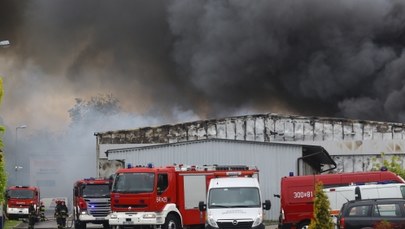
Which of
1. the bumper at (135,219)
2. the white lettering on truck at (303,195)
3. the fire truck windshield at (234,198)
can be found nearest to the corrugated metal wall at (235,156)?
the white lettering on truck at (303,195)

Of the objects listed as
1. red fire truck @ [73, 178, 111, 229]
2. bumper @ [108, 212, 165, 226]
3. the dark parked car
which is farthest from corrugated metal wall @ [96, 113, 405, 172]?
the dark parked car

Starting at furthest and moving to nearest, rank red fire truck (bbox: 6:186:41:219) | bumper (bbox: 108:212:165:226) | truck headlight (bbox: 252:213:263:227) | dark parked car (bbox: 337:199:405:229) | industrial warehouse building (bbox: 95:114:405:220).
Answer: red fire truck (bbox: 6:186:41:219)
industrial warehouse building (bbox: 95:114:405:220)
bumper (bbox: 108:212:165:226)
truck headlight (bbox: 252:213:263:227)
dark parked car (bbox: 337:199:405:229)

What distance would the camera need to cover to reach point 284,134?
4503 cm

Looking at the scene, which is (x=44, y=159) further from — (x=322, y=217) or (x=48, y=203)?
(x=322, y=217)

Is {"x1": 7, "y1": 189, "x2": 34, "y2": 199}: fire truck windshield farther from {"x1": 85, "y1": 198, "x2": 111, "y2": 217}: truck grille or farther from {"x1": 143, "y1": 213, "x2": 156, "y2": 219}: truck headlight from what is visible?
{"x1": 143, "y1": 213, "x2": 156, "y2": 219}: truck headlight

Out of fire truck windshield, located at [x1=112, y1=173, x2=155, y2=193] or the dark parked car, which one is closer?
the dark parked car

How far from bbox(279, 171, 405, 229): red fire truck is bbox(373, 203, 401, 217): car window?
237 inches

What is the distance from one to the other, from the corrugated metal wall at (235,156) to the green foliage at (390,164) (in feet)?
18.7

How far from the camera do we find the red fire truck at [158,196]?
1022 inches

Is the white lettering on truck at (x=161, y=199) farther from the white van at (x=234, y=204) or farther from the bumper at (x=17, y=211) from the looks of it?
the bumper at (x=17, y=211)

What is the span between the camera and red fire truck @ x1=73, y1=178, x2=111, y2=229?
108 ft

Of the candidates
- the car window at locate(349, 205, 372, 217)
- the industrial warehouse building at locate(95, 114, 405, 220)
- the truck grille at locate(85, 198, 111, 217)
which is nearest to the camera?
the car window at locate(349, 205, 372, 217)

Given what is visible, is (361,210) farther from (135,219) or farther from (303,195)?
(135,219)

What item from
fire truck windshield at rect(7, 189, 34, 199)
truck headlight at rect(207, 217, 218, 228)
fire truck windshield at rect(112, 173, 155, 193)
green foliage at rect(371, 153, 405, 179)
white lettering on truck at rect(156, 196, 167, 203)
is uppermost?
green foliage at rect(371, 153, 405, 179)
